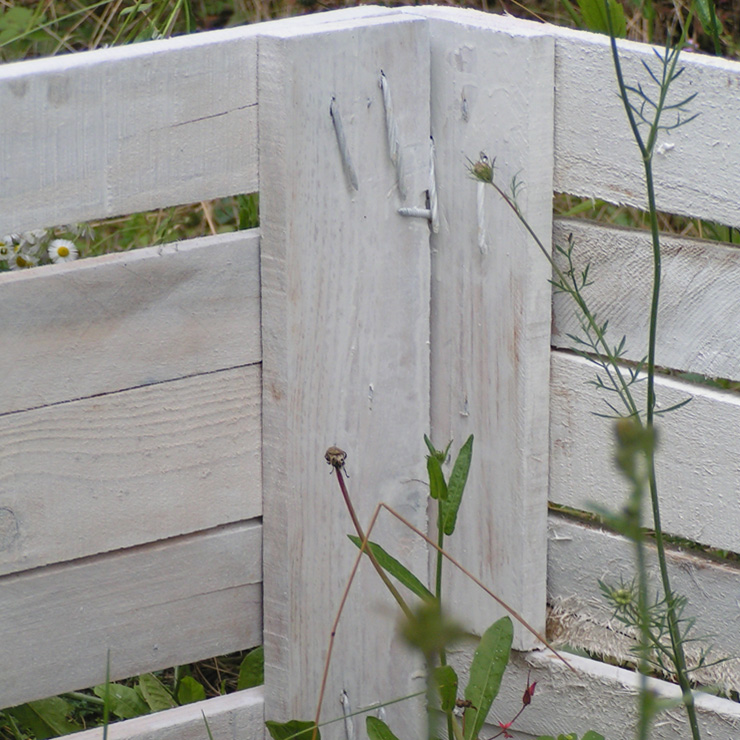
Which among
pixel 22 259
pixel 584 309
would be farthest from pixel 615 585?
pixel 22 259

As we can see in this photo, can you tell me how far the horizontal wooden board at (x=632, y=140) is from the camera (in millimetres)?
1088

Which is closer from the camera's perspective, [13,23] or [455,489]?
[455,489]

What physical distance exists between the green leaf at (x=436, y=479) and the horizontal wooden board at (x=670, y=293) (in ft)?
1.05

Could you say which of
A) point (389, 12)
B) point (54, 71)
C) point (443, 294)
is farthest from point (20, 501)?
point (389, 12)

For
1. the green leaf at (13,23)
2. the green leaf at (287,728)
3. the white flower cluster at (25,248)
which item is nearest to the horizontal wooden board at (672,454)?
the green leaf at (287,728)

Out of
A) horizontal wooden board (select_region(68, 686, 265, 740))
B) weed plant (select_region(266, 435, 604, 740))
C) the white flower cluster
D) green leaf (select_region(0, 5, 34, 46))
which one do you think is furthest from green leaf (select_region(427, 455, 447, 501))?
green leaf (select_region(0, 5, 34, 46))

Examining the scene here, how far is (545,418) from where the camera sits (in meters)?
1.29

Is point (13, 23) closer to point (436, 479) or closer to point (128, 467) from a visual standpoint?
point (128, 467)

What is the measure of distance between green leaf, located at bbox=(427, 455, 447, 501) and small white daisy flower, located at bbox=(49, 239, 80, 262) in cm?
90

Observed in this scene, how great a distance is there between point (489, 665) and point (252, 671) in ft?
1.24

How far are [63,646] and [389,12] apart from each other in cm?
78

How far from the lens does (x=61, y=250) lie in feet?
5.69

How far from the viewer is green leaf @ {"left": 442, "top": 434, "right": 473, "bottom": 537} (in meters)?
1.06

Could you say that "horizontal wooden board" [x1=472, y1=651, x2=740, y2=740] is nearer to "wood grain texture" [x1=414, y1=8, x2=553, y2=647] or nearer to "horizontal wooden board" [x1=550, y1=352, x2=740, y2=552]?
"wood grain texture" [x1=414, y1=8, x2=553, y2=647]
